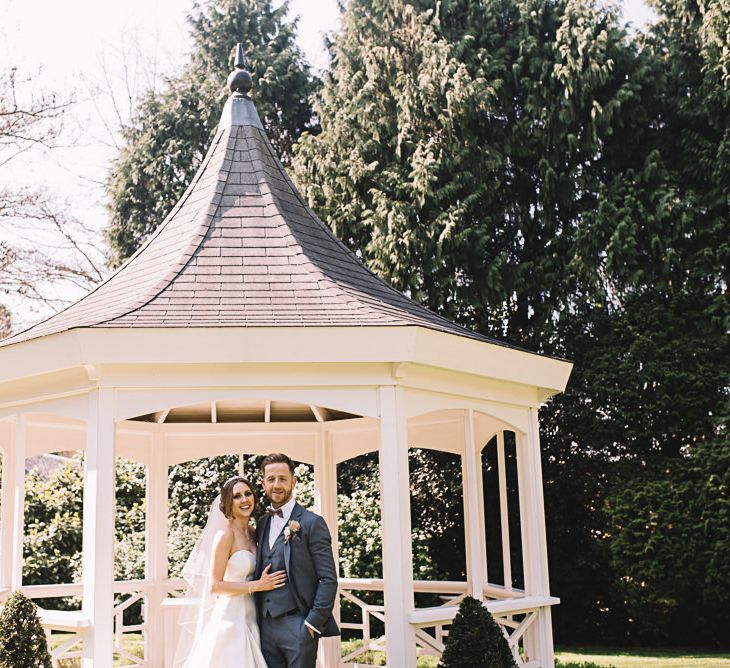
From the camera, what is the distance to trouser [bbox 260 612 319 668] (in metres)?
5.69

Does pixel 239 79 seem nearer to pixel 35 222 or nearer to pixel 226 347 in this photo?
pixel 226 347

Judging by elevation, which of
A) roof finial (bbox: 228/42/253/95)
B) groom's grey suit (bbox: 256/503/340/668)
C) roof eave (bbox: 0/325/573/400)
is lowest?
groom's grey suit (bbox: 256/503/340/668)

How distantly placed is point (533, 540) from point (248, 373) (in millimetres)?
3043

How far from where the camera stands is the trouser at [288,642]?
5.69m

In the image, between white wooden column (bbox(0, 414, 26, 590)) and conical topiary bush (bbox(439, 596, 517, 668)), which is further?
white wooden column (bbox(0, 414, 26, 590))

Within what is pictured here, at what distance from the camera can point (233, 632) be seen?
592cm

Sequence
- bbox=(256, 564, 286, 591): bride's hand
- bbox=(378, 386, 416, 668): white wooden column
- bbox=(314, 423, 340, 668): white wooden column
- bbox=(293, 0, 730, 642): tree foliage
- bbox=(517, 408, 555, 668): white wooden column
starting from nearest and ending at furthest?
bbox=(256, 564, 286, 591): bride's hand < bbox=(378, 386, 416, 668): white wooden column < bbox=(517, 408, 555, 668): white wooden column < bbox=(314, 423, 340, 668): white wooden column < bbox=(293, 0, 730, 642): tree foliage

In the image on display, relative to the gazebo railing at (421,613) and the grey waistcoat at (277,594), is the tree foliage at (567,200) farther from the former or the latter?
the grey waistcoat at (277,594)

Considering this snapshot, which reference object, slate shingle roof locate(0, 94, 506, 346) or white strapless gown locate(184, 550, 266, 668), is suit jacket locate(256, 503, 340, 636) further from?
slate shingle roof locate(0, 94, 506, 346)

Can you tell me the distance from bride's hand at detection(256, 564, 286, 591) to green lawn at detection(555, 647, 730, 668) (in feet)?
22.6

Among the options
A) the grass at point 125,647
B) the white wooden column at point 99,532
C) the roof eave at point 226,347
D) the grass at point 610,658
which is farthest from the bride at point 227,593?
the grass at point 610,658

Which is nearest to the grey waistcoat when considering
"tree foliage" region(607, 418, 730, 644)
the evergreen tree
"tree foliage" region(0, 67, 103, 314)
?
"tree foliage" region(607, 418, 730, 644)

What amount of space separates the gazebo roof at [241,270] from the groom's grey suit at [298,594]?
5.07 feet

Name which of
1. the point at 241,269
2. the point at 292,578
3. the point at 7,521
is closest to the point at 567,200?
the point at 241,269
